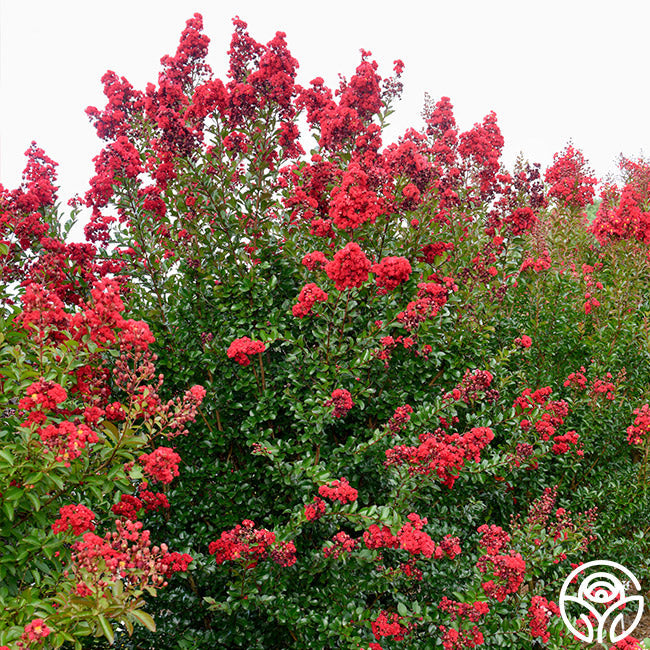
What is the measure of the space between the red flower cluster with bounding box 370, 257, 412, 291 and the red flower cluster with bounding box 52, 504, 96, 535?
2217 millimetres

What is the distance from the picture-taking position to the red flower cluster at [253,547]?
11.4ft

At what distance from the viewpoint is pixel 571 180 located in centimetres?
758

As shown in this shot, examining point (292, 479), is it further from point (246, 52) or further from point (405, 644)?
point (246, 52)

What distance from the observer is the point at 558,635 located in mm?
4109

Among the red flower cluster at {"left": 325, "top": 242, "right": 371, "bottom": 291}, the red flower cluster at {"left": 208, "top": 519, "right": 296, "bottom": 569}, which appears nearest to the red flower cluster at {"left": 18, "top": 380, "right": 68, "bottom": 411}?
the red flower cluster at {"left": 208, "top": 519, "right": 296, "bottom": 569}

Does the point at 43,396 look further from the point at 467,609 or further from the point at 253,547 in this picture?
the point at 467,609

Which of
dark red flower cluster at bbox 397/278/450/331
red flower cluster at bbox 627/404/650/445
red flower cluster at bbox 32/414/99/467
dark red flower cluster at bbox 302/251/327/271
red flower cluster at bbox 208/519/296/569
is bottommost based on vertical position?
red flower cluster at bbox 627/404/650/445

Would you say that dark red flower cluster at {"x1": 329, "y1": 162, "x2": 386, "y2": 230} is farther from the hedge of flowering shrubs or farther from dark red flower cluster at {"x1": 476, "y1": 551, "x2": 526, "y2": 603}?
dark red flower cluster at {"x1": 476, "y1": 551, "x2": 526, "y2": 603}

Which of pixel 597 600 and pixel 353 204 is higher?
pixel 353 204

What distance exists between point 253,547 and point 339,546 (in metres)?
0.58

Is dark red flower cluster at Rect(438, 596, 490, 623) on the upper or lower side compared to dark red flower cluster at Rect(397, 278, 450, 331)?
lower

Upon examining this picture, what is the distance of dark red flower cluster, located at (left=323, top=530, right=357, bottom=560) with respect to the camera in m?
3.47

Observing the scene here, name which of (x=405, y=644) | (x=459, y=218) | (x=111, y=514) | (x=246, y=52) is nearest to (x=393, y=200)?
A: (x=459, y=218)

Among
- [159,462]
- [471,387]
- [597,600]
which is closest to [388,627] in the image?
[471,387]
